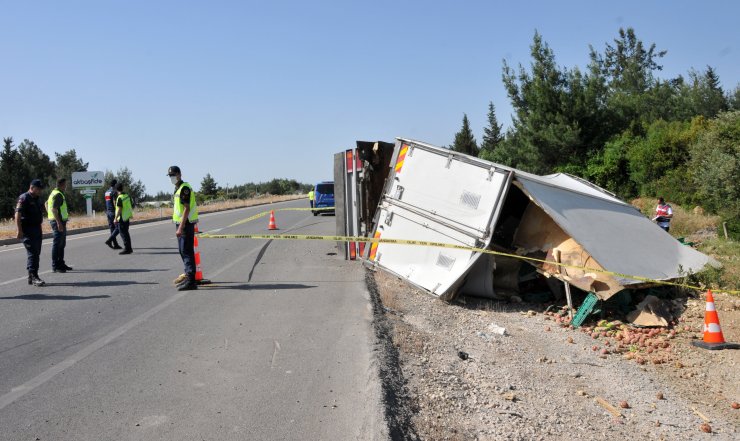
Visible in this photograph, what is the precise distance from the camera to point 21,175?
4541cm

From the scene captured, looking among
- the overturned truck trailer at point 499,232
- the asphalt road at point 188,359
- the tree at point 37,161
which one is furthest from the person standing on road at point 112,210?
the tree at point 37,161

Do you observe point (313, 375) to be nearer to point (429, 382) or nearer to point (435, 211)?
point (429, 382)

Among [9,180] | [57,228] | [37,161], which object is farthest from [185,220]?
[37,161]

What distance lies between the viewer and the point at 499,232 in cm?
1005

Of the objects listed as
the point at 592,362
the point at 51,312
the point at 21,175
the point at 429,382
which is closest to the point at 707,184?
the point at 592,362

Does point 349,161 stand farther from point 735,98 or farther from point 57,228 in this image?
point 735,98

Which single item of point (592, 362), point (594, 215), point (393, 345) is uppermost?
point (594, 215)

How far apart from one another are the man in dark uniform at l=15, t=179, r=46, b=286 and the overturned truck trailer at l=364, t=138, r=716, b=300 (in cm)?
545

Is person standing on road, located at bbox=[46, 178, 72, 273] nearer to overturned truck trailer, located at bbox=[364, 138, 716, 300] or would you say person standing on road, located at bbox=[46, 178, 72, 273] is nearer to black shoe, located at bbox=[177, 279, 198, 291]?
black shoe, located at bbox=[177, 279, 198, 291]

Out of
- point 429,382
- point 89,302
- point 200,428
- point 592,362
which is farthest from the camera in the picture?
point 89,302

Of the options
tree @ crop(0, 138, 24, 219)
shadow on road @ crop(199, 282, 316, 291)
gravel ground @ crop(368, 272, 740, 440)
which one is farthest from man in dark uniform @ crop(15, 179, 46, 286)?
tree @ crop(0, 138, 24, 219)

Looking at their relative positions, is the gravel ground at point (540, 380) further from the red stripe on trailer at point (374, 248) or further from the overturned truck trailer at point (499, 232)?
the red stripe on trailer at point (374, 248)

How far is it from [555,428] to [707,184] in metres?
17.3

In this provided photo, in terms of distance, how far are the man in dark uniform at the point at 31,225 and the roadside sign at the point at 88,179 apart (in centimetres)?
2202
